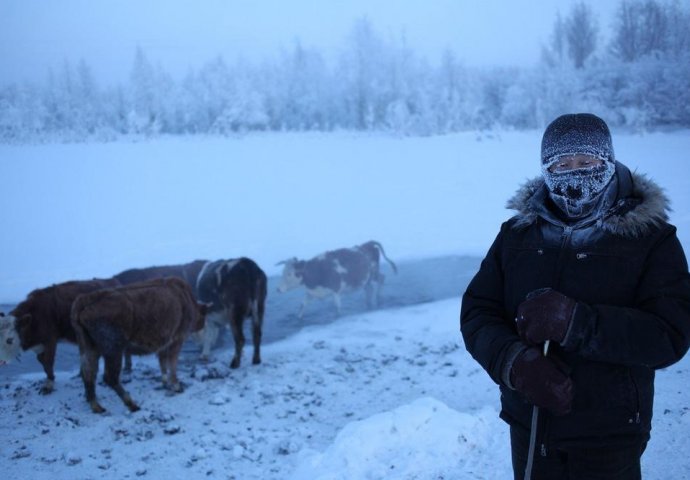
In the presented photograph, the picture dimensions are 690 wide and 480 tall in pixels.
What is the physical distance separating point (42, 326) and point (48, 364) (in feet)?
1.43

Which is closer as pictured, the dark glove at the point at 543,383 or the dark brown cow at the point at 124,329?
the dark glove at the point at 543,383

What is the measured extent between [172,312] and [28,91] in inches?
276

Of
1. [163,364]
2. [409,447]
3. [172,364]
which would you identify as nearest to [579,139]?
[409,447]

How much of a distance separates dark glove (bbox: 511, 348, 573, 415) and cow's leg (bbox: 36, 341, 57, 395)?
558 cm

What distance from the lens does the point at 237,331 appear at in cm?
665

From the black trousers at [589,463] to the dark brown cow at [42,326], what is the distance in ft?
18.1

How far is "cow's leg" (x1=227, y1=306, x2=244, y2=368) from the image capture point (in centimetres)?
646

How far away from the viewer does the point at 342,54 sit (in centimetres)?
1867

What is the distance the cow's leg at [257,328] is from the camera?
21.3 ft

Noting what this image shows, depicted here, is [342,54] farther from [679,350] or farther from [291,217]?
[679,350]

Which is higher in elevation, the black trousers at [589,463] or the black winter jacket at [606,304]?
the black winter jacket at [606,304]

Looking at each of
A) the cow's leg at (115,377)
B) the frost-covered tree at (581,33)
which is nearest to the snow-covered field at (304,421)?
the cow's leg at (115,377)

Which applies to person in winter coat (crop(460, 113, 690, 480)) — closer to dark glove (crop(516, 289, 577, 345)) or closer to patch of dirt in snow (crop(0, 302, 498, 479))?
dark glove (crop(516, 289, 577, 345))

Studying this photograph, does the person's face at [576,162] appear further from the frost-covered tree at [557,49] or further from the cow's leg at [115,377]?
the frost-covered tree at [557,49]
